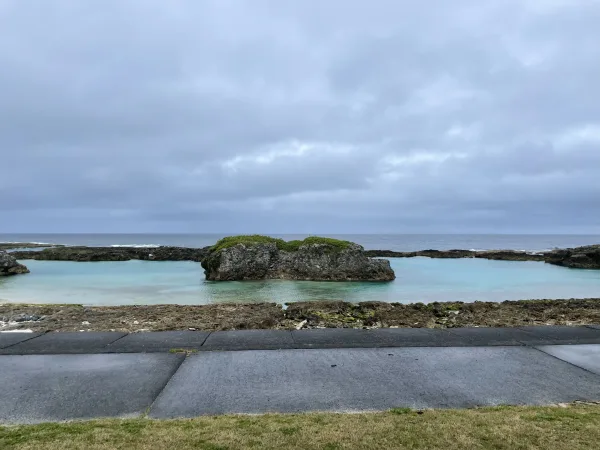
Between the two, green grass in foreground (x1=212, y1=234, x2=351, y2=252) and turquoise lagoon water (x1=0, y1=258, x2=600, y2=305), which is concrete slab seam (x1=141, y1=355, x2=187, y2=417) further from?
green grass in foreground (x1=212, y1=234, x2=351, y2=252)

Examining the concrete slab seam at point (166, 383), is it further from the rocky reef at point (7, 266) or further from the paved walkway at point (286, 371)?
the rocky reef at point (7, 266)

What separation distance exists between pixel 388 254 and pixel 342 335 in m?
54.6

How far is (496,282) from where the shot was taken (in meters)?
27.2

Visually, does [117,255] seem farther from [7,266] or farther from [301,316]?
[301,316]

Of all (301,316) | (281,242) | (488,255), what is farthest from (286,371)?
(488,255)

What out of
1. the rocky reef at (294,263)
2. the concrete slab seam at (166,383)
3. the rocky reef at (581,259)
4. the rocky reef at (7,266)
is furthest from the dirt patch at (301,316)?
the rocky reef at (581,259)

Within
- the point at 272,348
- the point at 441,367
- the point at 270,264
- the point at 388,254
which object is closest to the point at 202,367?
the point at 272,348

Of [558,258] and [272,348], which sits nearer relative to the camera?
[272,348]

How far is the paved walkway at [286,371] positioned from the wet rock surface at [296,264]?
63.8ft

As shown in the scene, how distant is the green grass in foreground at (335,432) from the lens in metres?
3.83

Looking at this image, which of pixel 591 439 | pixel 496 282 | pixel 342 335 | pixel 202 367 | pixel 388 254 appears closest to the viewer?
pixel 591 439

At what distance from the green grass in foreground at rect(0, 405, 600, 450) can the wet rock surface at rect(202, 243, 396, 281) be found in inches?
931

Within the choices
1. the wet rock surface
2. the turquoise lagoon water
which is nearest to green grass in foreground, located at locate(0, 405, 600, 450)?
the turquoise lagoon water

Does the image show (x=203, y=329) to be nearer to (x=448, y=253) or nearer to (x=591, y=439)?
(x=591, y=439)
